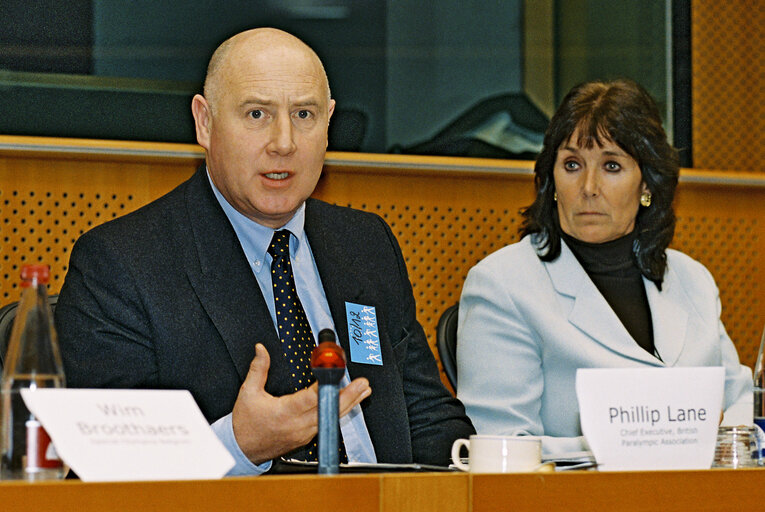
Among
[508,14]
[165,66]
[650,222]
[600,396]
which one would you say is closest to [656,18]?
[508,14]

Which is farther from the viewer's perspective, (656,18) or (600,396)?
(656,18)

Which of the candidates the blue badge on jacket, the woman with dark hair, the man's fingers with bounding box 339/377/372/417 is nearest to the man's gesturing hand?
the man's fingers with bounding box 339/377/372/417

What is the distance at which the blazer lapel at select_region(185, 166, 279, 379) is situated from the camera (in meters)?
1.83

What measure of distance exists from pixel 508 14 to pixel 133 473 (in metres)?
2.99

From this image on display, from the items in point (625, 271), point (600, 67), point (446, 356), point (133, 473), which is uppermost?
→ point (600, 67)

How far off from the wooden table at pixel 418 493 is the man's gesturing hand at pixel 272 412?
11.9 inches

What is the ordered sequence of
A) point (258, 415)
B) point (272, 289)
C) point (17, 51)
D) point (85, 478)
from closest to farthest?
point (85, 478) → point (258, 415) → point (272, 289) → point (17, 51)

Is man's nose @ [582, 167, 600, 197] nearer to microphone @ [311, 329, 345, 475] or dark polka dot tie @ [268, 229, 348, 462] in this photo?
dark polka dot tie @ [268, 229, 348, 462]

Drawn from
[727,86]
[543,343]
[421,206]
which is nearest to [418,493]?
[543,343]

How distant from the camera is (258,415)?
1.45 metres

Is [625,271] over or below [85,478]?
below

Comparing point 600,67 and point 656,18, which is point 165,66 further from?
point 656,18

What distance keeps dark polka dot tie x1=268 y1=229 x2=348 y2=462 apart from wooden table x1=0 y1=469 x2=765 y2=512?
32.3 inches

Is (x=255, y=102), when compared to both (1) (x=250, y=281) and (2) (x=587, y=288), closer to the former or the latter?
(1) (x=250, y=281)
